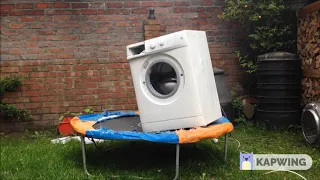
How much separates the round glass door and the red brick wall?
1627 millimetres

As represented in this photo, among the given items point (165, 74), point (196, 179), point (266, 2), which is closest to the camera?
point (196, 179)

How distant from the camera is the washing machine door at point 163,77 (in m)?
2.43

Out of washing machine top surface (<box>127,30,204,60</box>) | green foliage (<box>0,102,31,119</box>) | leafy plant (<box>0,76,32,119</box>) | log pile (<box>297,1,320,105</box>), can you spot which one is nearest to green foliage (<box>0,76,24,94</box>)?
leafy plant (<box>0,76,32,119</box>)

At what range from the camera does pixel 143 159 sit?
9.35 ft

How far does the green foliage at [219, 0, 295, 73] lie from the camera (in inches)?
154

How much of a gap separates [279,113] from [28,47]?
10.8 feet

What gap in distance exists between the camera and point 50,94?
13.7 ft

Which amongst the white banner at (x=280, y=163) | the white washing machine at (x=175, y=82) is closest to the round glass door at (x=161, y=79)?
the white washing machine at (x=175, y=82)

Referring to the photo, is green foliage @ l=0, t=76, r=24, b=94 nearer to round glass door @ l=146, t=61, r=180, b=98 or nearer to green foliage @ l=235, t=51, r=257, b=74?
round glass door @ l=146, t=61, r=180, b=98

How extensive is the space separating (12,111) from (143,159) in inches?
83.2

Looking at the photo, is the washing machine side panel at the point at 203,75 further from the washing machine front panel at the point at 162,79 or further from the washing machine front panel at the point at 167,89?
the washing machine front panel at the point at 162,79

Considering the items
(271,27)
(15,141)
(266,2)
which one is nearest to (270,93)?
(271,27)

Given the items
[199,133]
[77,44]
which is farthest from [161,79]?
[77,44]

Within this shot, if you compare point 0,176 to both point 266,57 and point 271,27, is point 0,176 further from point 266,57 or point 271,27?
point 271,27
